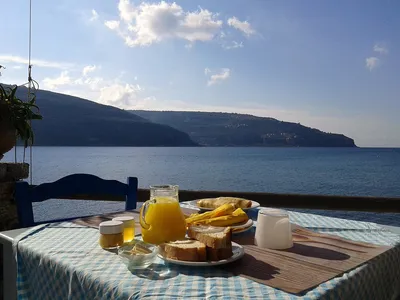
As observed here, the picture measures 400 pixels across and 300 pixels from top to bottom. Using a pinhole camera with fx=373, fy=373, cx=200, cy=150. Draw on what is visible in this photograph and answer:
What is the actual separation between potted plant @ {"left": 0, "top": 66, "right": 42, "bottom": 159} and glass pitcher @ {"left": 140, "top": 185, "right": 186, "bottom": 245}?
1.27 metres

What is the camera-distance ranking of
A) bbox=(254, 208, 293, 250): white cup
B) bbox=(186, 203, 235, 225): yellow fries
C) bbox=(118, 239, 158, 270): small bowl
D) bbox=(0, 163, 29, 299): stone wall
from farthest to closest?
bbox=(0, 163, 29, 299): stone wall, bbox=(186, 203, 235, 225): yellow fries, bbox=(254, 208, 293, 250): white cup, bbox=(118, 239, 158, 270): small bowl

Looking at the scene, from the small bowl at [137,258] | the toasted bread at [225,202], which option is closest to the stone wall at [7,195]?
the toasted bread at [225,202]

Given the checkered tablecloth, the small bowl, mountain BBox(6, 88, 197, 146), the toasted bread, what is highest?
mountain BBox(6, 88, 197, 146)

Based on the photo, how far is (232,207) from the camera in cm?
122

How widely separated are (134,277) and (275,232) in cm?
40

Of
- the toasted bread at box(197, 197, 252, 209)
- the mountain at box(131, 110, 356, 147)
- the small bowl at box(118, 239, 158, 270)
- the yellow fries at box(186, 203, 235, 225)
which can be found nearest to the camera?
the small bowl at box(118, 239, 158, 270)

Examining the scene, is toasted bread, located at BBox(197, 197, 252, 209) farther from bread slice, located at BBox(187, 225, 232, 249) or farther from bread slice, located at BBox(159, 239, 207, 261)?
bread slice, located at BBox(159, 239, 207, 261)

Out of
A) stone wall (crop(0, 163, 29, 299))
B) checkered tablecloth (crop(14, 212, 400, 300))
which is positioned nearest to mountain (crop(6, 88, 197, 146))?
stone wall (crop(0, 163, 29, 299))

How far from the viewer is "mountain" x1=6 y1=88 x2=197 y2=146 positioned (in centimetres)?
5700

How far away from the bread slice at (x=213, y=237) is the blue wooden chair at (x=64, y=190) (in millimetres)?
743

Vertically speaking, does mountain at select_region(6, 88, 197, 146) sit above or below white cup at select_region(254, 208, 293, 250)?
above

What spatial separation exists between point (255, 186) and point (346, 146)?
7429 cm

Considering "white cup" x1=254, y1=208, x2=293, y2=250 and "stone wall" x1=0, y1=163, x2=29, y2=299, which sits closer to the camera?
"white cup" x1=254, y1=208, x2=293, y2=250

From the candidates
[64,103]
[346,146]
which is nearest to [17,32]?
[64,103]
